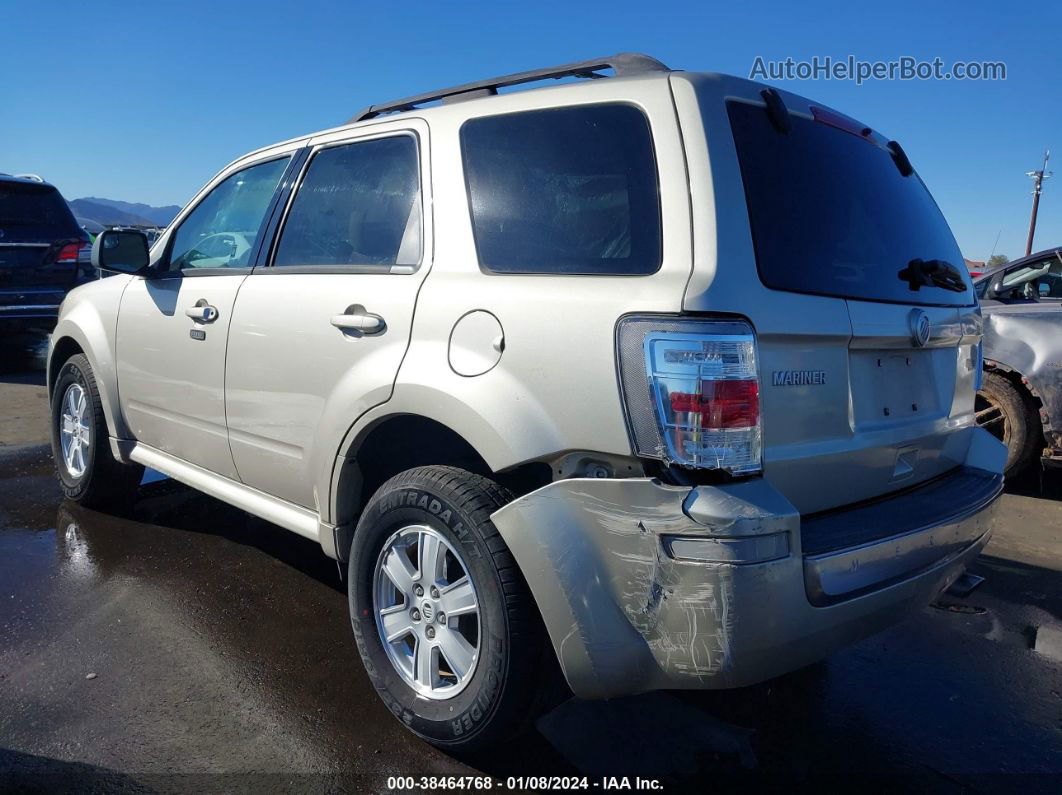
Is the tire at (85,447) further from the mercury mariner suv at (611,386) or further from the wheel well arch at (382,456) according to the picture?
the wheel well arch at (382,456)

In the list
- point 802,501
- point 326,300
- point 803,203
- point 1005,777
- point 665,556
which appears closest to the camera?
point 665,556

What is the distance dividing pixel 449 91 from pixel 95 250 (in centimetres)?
203

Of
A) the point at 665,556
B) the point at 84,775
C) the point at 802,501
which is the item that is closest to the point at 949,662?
the point at 802,501

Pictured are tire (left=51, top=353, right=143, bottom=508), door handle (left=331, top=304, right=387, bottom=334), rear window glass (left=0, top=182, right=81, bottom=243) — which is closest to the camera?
door handle (left=331, top=304, right=387, bottom=334)

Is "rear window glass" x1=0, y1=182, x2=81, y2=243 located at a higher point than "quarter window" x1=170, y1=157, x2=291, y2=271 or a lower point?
higher

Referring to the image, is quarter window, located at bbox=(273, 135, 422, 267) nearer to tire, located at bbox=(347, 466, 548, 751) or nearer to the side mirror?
tire, located at bbox=(347, 466, 548, 751)

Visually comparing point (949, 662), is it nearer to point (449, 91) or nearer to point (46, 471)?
point (449, 91)

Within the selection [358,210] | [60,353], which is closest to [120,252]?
[60,353]

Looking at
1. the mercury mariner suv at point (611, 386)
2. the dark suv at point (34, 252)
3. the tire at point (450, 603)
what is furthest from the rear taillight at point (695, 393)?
the dark suv at point (34, 252)

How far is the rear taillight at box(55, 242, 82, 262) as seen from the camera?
29.7 feet

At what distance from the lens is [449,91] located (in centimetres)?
298

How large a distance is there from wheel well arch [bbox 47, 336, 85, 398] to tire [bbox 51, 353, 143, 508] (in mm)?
77

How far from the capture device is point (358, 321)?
275 centimetres

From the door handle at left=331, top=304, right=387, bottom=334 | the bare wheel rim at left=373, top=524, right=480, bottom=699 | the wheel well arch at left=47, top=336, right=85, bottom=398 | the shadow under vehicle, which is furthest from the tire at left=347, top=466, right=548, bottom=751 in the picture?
the shadow under vehicle
